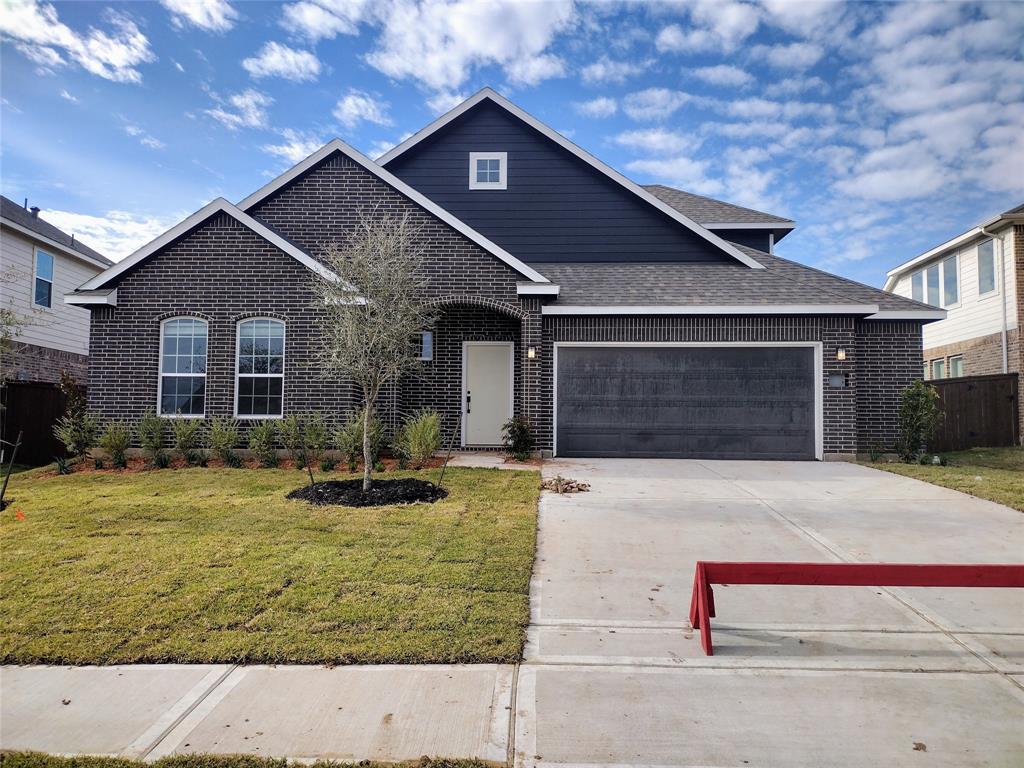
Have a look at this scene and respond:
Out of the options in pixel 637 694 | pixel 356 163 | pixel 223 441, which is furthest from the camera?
pixel 356 163

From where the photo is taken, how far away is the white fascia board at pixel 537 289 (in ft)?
38.8

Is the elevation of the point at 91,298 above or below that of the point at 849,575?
above

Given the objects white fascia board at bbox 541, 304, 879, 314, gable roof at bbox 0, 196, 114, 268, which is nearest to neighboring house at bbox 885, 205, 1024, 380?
white fascia board at bbox 541, 304, 879, 314

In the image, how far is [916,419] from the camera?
11836mm

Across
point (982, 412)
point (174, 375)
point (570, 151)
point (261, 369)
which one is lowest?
point (982, 412)

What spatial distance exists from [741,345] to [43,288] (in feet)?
65.1

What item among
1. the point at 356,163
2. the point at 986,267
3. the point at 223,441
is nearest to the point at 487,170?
the point at 356,163

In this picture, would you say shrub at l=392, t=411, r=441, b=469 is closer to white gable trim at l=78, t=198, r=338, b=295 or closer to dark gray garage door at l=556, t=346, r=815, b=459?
dark gray garage door at l=556, t=346, r=815, b=459

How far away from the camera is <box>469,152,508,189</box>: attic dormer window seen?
48.8ft

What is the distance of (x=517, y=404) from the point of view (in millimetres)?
13055

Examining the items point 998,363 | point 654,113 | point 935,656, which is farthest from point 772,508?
point 998,363

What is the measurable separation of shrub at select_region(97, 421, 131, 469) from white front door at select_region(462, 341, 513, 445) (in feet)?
21.8

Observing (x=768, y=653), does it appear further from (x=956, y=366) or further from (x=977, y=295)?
(x=956, y=366)

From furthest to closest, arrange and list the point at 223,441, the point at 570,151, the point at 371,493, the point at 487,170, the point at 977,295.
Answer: the point at 977,295 < the point at 487,170 < the point at 570,151 < the point at 223,441 < the point at 371,493
